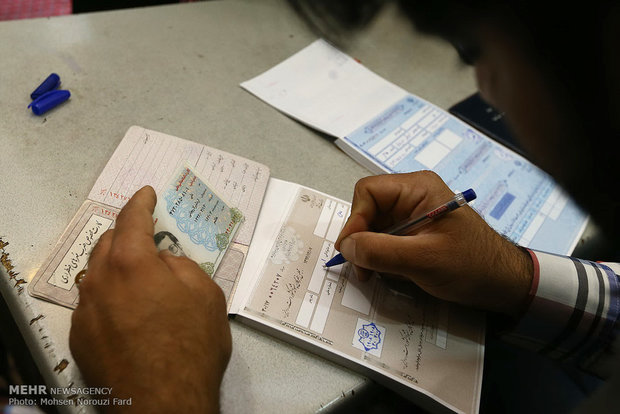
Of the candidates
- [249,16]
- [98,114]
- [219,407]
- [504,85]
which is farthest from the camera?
[249,16]

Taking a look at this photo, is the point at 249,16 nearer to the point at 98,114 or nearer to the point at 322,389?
the point at 98,114

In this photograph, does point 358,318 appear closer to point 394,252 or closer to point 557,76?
point 394,252

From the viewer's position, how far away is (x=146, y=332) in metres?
A: 0.39

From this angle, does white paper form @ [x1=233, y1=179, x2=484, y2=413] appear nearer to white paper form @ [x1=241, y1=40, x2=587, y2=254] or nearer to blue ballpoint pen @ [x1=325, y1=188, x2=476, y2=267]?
blue ballpoint pen @ [x1=325, y1=188, x2=476, y2=267]

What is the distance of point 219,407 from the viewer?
425 mm

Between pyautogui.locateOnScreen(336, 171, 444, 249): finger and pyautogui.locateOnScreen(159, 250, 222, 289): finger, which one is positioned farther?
pyautogui.locateOnScreen(336, 171, 444, 249): finger

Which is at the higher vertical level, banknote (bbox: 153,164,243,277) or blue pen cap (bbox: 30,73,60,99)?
banknote (bbox: 153,164,243,277)

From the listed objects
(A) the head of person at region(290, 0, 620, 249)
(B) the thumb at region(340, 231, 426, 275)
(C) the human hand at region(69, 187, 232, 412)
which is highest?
(A) the head of person at region(290, 0, 620, 249)

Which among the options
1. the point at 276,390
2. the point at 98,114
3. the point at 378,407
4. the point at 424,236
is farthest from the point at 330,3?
the point at 378,407

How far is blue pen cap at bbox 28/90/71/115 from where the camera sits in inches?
26.6

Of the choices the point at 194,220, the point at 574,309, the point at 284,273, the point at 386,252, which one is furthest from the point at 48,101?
the point at 574,309

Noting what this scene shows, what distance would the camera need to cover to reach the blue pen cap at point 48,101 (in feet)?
2.22

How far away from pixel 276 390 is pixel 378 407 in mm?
362

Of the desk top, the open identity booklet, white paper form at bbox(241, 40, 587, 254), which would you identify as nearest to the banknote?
the open identity booklet
